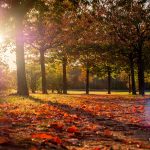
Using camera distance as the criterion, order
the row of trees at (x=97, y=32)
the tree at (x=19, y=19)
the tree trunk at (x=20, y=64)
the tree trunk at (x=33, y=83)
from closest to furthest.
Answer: the tree at (x=19, y=19)
the tree trunk at (x=20, y=64)
the row of trees at (x=97, y=32)
the tree trunk at (x=33, y=83)

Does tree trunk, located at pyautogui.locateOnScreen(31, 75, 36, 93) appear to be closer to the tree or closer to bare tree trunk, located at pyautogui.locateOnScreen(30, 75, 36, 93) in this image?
bare tree trunk, located at pyautogui.locateOnScreen(30, 75, 36, 93)

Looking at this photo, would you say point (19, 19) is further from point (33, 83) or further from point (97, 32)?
point (33, 83)

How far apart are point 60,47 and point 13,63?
13547 mm

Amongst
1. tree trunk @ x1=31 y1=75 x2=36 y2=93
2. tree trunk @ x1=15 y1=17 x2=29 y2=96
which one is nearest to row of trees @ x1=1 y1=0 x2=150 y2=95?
tree trunk @ x1=15 y1=17 x2=29 y2=96

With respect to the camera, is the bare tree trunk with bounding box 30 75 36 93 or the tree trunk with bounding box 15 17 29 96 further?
the bare tree trunk with bounding box 30 75 36 93

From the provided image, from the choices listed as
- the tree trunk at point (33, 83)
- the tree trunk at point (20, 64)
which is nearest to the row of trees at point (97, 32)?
the tree trunk at point (20, 64)

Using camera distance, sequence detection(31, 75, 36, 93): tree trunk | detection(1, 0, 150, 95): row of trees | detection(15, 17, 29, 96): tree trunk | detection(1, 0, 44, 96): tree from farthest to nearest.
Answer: detection(31, 75, 36, 93): tree trunk < detection(1, 0, 150, 95): row of trees < detection(15, 17, 29, 96): tree trunk < detection(1, 0, 44, 96): tree

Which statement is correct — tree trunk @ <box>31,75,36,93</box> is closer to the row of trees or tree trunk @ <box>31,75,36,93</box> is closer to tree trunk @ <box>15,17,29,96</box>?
the row of trees

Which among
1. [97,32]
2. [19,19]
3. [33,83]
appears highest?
[97,32]

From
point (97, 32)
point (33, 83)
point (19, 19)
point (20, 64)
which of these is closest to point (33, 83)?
point (33, 83)

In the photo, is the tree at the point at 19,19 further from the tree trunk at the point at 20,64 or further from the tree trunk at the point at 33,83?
the tree trunk at the point at 33,83

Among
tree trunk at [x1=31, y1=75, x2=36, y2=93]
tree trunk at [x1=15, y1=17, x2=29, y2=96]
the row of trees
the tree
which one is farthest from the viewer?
tree trunk at [x1=31, y1=75, x2=36, y2=93]

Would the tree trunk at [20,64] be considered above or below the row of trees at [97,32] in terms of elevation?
below

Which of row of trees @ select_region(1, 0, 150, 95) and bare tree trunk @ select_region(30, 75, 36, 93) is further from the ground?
row of trees @ select_region(1, 0, 150, 95)
